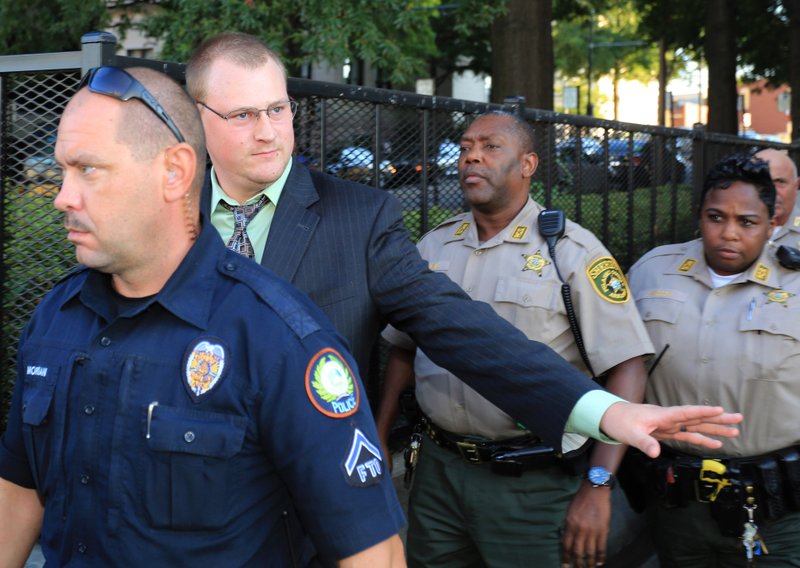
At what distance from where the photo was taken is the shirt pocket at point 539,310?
11.1 ft

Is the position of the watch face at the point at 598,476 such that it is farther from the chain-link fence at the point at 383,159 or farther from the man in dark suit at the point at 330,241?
the chain-link fence at the point at 383,159

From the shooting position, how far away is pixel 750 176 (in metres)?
3.69

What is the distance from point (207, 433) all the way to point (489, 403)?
6.07ft

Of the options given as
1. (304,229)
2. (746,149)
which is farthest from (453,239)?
(746,149)

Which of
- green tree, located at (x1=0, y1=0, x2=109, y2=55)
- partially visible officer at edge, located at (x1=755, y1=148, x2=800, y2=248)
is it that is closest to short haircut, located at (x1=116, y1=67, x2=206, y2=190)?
partially visible officer at edge, located at (x1=755, y1=148, x2=800, y2=248)

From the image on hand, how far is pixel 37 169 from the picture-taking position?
9.97 feet

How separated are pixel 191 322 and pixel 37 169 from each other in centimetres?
158

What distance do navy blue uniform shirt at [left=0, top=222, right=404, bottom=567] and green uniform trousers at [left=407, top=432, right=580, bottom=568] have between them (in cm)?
167

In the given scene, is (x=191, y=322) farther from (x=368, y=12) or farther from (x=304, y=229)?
(x=368, y=12)

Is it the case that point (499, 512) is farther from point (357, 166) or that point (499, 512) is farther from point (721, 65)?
point (721, 65)

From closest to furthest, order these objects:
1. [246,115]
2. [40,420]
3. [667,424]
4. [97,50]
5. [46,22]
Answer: [40,420]
[667,424]
[246,115]
[97,50]
[46,22]

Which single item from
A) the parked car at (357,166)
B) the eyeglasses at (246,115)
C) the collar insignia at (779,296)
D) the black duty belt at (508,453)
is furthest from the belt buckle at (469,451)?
the eyeglasses at (246,115)

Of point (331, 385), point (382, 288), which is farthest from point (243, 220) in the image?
point (331, 385)

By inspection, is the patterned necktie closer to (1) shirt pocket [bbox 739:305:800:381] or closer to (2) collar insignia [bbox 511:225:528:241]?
(2) collar insignia [bbox 511:225:528:241]
